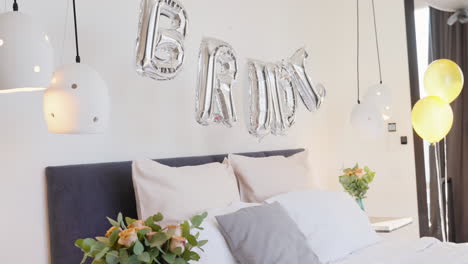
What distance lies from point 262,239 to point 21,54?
126cm

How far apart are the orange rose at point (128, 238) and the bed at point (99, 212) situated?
0.71m

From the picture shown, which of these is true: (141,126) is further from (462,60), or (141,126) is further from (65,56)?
(462,60)

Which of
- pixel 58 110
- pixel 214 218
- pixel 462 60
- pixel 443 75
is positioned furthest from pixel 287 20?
pixel 58 110

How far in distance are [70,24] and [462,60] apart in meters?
3.34

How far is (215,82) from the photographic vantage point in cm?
293

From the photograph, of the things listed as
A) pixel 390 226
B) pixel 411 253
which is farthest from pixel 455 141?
pixel 411 253

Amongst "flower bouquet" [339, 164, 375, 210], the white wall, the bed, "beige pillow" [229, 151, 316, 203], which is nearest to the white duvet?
the bed

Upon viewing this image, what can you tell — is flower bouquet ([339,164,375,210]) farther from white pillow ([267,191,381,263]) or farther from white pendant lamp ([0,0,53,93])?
white pendant lamp ([0,0,53,93])

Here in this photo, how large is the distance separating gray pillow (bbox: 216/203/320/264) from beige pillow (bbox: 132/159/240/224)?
17 centimetres

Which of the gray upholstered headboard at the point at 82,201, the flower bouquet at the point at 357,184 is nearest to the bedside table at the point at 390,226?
the flower bouquet at the point at 357,184

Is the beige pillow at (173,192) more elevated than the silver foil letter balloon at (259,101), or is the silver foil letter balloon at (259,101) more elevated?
the silver foil letter balloon at (259,101)

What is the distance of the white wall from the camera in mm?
2305

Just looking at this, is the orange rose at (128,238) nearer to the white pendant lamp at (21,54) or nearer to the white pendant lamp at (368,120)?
the white pendant lamp at (21,54)

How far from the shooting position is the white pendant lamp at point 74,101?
1969 millimetres
